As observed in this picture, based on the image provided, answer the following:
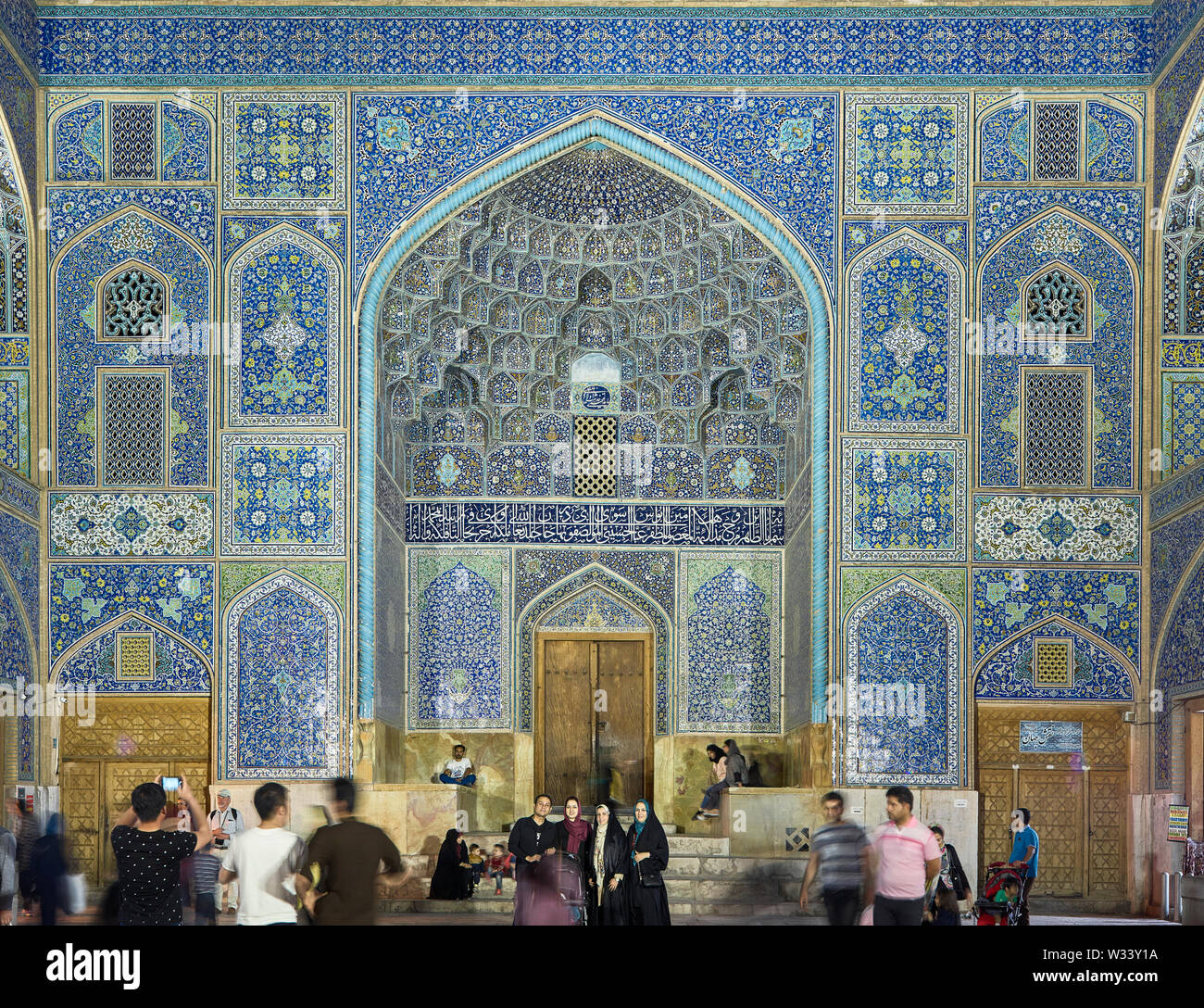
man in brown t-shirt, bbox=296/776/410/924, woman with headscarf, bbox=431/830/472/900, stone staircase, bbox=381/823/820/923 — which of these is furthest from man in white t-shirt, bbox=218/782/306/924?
woman with headscarf, bbox=431/830/472/900

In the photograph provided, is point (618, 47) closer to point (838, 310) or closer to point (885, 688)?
point (838, 310)

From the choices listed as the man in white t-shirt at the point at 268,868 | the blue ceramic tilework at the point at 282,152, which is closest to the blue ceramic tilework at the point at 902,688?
the blue ceramic tilework at the point at 282,152

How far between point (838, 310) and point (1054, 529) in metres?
2.21

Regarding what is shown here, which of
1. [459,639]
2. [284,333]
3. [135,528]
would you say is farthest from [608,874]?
[459,639]

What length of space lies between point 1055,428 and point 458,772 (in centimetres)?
534

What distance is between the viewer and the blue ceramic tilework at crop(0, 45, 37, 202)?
10.6 m

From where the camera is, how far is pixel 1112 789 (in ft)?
36.3

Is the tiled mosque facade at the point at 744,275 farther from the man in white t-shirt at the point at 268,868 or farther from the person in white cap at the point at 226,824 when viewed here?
the man in white t-shirt at the point at 268,868

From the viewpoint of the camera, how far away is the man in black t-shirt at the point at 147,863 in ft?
16.0

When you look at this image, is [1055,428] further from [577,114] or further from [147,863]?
[147,863]

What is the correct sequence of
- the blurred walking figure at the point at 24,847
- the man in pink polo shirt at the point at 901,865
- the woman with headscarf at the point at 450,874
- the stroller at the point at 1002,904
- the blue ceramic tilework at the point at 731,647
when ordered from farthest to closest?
1. the blue ceramic tilework at the point at 731,647
2. the woman with headscarf at the point at 450,874
3. the stroller at the point at 1002,904
4. the blurred walking figure at the point at 24,847
5. the man in pink polo shirt at the point at 901,865

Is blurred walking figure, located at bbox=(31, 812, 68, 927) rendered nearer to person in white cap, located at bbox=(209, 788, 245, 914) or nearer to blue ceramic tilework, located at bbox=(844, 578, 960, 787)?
person in white cap, located at bbox=(209, 788, 245, 914)

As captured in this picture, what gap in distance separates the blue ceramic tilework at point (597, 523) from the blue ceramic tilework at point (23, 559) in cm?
339
